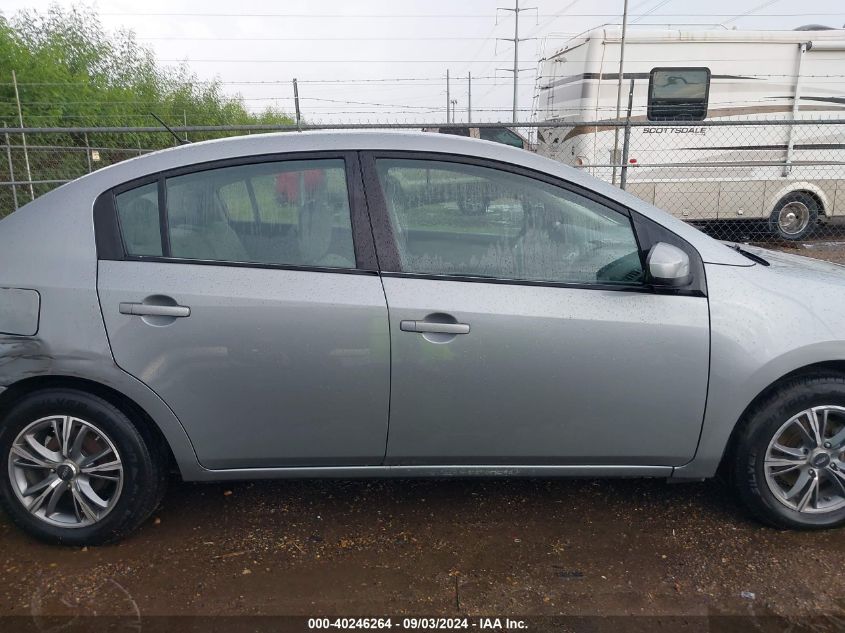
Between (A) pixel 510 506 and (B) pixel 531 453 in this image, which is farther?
(A) pixel 510 506

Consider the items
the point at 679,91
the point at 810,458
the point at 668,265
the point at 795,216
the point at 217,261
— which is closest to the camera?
the point at 668,265

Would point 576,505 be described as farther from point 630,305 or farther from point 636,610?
point 630,305

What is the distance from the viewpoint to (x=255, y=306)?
2650mm

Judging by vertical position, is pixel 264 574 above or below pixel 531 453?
below

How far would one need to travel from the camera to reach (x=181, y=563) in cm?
278

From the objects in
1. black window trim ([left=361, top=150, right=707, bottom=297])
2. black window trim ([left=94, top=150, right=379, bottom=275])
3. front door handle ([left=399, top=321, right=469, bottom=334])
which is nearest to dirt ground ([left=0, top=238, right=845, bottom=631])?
front door handle ([left=399, top=321, right=469, bottom=334])

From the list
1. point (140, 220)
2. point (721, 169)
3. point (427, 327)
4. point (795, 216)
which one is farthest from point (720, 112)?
point (140, 220)

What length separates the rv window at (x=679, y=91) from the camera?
10289 mm

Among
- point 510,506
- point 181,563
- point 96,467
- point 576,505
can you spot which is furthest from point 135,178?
point 576,505

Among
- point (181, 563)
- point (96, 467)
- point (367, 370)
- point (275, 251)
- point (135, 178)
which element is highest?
point (135, 178)

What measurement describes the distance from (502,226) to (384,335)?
2.33 ft

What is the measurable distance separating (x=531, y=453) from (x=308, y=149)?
1632 millimetres

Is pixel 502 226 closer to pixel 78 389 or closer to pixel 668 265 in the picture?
pixel 668 265

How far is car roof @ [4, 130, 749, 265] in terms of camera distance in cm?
280
